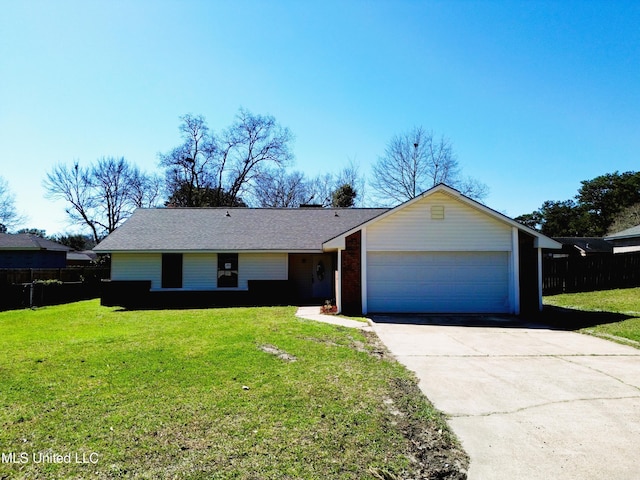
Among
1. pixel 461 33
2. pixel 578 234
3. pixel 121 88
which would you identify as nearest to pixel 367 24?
pixel 461 33

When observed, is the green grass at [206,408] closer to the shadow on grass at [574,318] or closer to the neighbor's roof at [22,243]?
the shadow on grass at [574,318]

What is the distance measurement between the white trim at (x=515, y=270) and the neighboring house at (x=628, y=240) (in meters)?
20.4

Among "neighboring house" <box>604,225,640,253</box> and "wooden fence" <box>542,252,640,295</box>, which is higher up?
"neighboring house" <box>604,225,640,253</box>

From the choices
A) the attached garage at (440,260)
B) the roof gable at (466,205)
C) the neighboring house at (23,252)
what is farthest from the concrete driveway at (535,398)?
the neighboring house at (23,252)

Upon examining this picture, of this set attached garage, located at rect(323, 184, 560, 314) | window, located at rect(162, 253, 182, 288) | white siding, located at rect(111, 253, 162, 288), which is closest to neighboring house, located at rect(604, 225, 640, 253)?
attached garage, located at rect(323, 184, 560, 314)

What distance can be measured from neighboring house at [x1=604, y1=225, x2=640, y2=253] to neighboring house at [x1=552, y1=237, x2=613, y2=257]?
1.12m

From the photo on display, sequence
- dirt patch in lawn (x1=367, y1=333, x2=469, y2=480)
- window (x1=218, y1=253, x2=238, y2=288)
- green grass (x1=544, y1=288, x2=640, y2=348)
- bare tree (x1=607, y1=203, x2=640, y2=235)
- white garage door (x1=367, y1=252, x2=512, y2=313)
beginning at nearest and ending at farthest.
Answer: dirt patch in lawn (x1=367, y1=333, x2=469, y2=480), green grass (x1=544, y1=288, x2=640, y2=348), white garage door (x1=367, y1=252, x2=512, y2=313), window (x1=218, y1=253, x2=238, y2=288), bare tree (x1=607, y1=203, x2=640, y2=235)

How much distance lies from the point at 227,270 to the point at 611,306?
14733 millimetres

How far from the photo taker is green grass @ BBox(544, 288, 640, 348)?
8992 millimetres

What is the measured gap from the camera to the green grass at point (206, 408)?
10.3ft

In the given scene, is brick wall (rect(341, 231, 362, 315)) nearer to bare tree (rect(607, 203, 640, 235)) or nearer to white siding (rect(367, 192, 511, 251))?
white siding (rect(367, 192, 511, 251))

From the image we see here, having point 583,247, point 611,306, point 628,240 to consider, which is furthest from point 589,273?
point 583,247

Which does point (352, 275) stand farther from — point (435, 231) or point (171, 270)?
point (171, 270)

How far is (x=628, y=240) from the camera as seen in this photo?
27.4m
